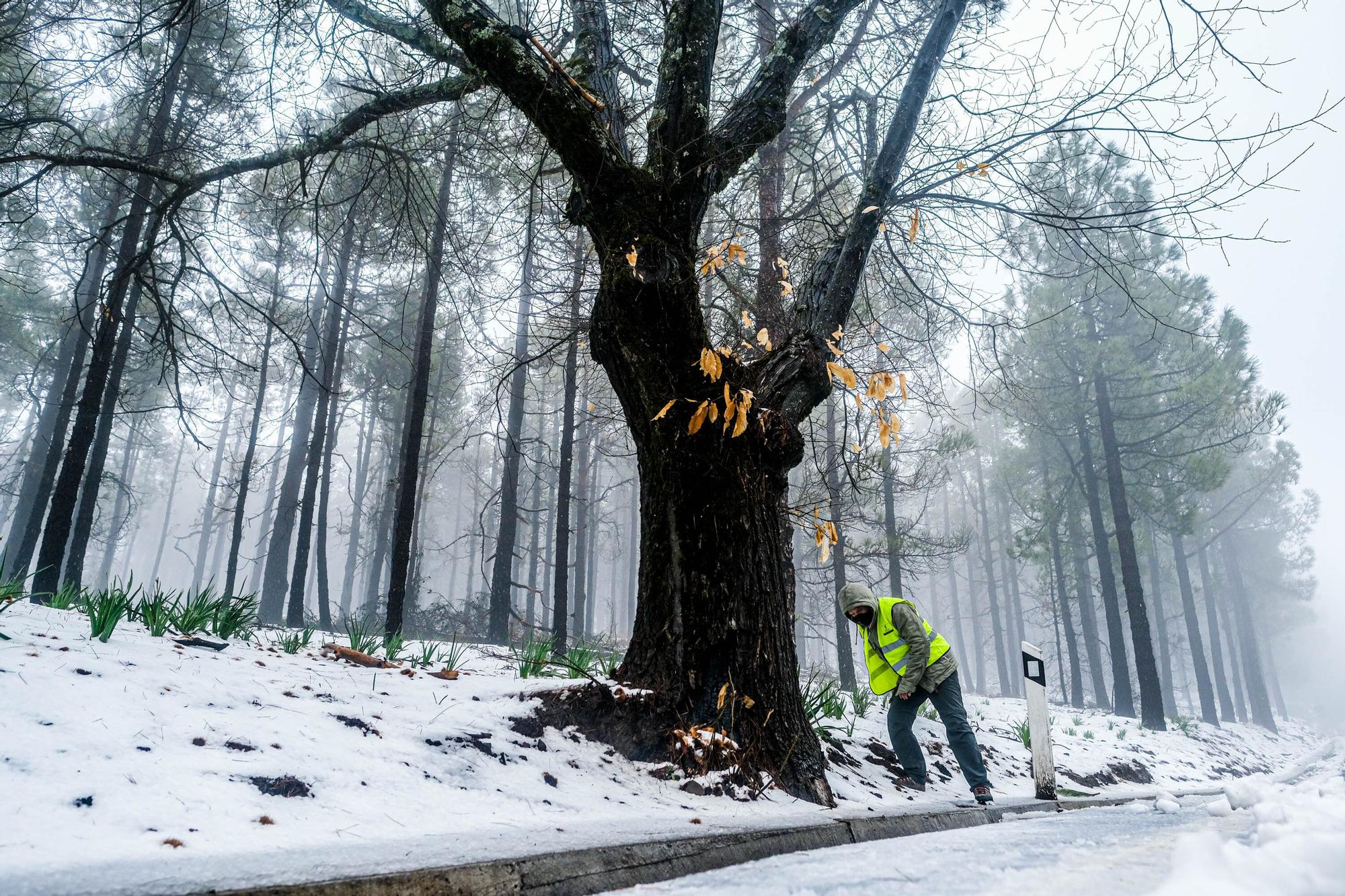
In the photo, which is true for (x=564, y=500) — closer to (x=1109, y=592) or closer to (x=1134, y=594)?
(x=1134, y=594)

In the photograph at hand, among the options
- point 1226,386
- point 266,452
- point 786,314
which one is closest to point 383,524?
point 786,314

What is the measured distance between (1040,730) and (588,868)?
4.17 m

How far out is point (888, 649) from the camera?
5.01 metres

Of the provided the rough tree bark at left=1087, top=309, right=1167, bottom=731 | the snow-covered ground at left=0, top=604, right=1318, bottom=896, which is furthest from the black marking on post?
the rough tree bark at left=1087, top=309, right=1167, bottom=731

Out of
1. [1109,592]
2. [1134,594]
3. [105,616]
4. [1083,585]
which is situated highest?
[1083,585]

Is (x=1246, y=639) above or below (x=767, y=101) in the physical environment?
below

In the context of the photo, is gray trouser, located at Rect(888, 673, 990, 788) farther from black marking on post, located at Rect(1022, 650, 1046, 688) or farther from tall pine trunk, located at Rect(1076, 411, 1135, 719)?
tall pine trunk, located at Rect(1076, 411, 1135, 719)

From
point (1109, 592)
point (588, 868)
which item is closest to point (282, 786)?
point (588, 868)

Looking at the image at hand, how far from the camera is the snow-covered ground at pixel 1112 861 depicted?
86 centimetres

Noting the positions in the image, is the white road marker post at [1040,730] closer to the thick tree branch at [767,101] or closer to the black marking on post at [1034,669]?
the black marking on post at [1034,669]

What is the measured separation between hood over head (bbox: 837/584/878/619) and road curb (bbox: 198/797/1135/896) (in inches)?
93.7

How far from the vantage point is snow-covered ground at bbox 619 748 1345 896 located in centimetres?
86

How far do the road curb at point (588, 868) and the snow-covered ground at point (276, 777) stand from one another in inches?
2.0

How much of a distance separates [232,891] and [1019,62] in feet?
20.2
